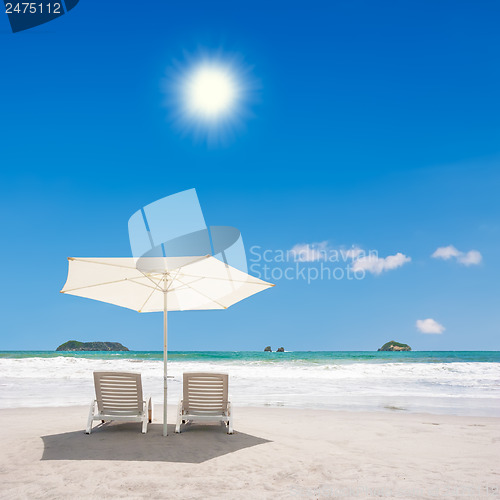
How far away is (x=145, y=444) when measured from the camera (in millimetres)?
5840

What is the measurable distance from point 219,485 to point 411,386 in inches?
498

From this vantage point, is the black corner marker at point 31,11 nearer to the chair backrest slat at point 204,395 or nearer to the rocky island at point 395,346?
the chair backrest slat at point 204,395

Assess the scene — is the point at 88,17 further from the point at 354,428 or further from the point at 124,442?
the point at 354,428

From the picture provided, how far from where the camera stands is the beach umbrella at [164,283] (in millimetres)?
5961

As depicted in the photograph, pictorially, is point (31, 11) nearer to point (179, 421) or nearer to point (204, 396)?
point (204, 396)

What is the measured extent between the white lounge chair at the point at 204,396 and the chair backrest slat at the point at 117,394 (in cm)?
68

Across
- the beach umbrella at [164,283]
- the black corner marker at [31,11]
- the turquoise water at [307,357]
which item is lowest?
the turquoise water at [307,357]

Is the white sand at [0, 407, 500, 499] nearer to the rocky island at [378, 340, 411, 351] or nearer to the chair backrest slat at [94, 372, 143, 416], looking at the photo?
the chair backrest slat at [94, 372, 143, 416]

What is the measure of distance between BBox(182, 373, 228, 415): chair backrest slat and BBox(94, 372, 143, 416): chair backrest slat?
72 cm

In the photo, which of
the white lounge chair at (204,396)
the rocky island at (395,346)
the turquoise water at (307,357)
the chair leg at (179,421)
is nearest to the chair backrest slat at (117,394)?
the chair leg at (179,421)

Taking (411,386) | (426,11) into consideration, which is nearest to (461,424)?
(411,386)

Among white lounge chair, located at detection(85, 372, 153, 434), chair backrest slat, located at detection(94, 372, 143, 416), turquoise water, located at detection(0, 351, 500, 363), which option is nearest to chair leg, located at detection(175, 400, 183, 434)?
white lounge chair, located at detection(85, 372, 153, 434)

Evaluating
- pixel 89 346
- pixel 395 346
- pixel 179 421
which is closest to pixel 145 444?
pixel 179 421

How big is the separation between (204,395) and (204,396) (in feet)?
0.06
